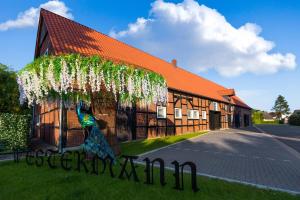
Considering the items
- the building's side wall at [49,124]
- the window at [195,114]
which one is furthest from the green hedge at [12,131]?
the window at [195,114]

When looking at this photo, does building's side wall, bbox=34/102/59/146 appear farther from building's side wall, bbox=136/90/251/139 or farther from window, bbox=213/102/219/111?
window, bbox=213/102/219/111

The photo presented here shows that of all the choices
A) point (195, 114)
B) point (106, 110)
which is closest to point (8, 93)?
point (106, 110)

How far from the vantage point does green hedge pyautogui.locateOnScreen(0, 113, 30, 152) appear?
11102 millimetres

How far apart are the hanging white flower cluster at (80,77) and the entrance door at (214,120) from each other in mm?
19408

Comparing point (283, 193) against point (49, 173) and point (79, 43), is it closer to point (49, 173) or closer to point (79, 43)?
point (49, 173)

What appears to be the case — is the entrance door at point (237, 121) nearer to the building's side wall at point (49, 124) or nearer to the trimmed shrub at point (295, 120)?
the trimmed shrub at point (295, 120)

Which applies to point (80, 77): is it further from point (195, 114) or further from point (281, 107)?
point (281, 107)

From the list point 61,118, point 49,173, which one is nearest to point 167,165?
point 49,173

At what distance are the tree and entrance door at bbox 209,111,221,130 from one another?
78.4 m

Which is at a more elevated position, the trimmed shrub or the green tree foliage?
the green tree foliage

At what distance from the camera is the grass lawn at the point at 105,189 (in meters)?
4.69

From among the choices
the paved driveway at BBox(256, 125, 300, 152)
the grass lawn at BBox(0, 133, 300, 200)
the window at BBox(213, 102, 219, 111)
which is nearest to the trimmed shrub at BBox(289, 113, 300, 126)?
the paved driveway at BBox(256, 125, 300, 152)

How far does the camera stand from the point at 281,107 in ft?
307

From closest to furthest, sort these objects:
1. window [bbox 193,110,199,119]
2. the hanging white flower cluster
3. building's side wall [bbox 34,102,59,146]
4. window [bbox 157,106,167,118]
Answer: the hanging white flower cluster, building's side wall [bbox 34,102,59,146], window [bbox 157,106,167,118], window [bbox 193,110,199,119]
